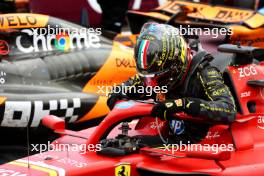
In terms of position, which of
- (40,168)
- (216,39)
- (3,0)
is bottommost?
(40,168)

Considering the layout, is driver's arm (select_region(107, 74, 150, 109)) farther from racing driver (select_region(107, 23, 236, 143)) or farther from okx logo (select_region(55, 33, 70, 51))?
okx logo (select_region(55, 33, 70, 51))

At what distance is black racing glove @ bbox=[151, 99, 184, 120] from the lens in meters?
4.21

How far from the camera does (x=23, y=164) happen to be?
4.27 m

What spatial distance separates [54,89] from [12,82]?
43cm

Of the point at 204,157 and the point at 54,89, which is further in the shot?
the point at 54,89

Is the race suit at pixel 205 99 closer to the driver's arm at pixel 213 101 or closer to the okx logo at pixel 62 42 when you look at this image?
the driver's arm at pixel 213 101

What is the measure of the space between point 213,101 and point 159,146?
19.2 inches

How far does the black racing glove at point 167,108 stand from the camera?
421 cm

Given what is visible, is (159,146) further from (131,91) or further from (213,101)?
(131,91)

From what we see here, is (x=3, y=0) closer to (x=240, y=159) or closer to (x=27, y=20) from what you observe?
(x=27, y=20)

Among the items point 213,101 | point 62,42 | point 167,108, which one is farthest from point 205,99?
point 62,42

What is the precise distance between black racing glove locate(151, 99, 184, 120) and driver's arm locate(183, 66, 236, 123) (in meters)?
0.04


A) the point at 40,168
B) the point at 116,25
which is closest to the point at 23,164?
the point at 40,168

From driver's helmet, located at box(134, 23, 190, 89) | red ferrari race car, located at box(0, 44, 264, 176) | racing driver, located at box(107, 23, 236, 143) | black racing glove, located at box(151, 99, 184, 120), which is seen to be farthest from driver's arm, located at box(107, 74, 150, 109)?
black racing glove, located at box(151, 99, 184, 120)
